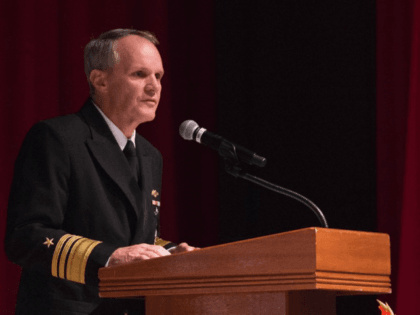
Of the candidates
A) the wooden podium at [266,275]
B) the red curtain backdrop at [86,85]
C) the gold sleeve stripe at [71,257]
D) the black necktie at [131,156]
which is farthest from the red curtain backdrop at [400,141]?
the gold sleeve stripe at [71,257]

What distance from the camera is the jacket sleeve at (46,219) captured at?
135cm

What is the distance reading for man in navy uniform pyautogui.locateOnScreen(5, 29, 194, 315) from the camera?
1.39 metres

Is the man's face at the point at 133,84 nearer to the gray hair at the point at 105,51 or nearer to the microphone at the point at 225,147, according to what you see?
the gray hair at the point at 105,51

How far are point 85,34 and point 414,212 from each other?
5.23 feet

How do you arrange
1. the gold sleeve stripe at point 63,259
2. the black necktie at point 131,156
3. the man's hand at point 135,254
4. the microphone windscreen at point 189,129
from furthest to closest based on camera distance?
the black necktie at point 131,156 < the microphone windscreen at point 189,129 < the gold sleeve stripe at point 63,259 < the man's hand at point 135,254

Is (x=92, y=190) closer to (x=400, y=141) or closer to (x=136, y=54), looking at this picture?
Answer: (x=136, y=54)

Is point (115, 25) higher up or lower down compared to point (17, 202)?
higher up

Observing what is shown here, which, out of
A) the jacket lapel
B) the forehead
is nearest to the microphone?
the jacket lapel

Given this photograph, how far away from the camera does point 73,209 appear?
1581 millimetres

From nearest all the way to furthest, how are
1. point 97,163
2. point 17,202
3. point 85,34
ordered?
point 17,202 < point 97,163 < point 85,34

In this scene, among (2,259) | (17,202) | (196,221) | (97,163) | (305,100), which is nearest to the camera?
(17,202)

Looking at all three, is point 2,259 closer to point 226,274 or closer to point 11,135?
point 11,135

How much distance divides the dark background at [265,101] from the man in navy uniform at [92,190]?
2.92 ft

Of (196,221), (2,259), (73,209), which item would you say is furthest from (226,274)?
(196,221)
